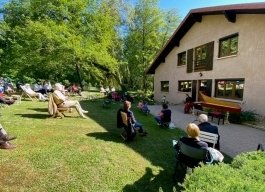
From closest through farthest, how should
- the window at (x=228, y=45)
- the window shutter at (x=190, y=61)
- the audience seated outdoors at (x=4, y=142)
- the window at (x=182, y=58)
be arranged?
the audience seated outdoors at (x=4, y=142), the window at (x=228, y=45), the window shutter at (x=190, y=61), the window at (x=182, y=58)

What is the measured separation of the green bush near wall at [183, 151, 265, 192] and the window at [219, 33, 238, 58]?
12660 millimetres

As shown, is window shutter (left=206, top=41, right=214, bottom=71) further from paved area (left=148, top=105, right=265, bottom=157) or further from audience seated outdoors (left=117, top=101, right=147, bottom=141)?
audience seated outdoors (left=117, top=101, right=147, bottom=141)

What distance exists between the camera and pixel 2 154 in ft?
21.0

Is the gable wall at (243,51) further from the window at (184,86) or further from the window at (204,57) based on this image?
the window at (184,86)

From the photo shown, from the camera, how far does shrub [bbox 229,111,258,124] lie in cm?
1290

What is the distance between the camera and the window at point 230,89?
1512cm

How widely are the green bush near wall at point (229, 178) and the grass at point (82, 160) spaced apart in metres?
0.86

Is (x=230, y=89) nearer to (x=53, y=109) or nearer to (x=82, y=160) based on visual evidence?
(x=53, y=109)

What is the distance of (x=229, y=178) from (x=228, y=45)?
14.4m

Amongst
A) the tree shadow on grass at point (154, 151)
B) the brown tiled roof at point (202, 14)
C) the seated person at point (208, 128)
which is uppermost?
the brown tiled roof at point (202, 14)

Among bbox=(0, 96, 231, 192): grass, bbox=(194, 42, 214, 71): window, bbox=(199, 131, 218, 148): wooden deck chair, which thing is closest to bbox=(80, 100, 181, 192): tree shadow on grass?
bbox=(0, 96, 231, 192): grass

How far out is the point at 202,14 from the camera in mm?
18625

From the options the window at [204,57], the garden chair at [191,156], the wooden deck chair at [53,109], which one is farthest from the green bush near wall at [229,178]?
the window at [204,57]

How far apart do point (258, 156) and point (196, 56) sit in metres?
16.6
